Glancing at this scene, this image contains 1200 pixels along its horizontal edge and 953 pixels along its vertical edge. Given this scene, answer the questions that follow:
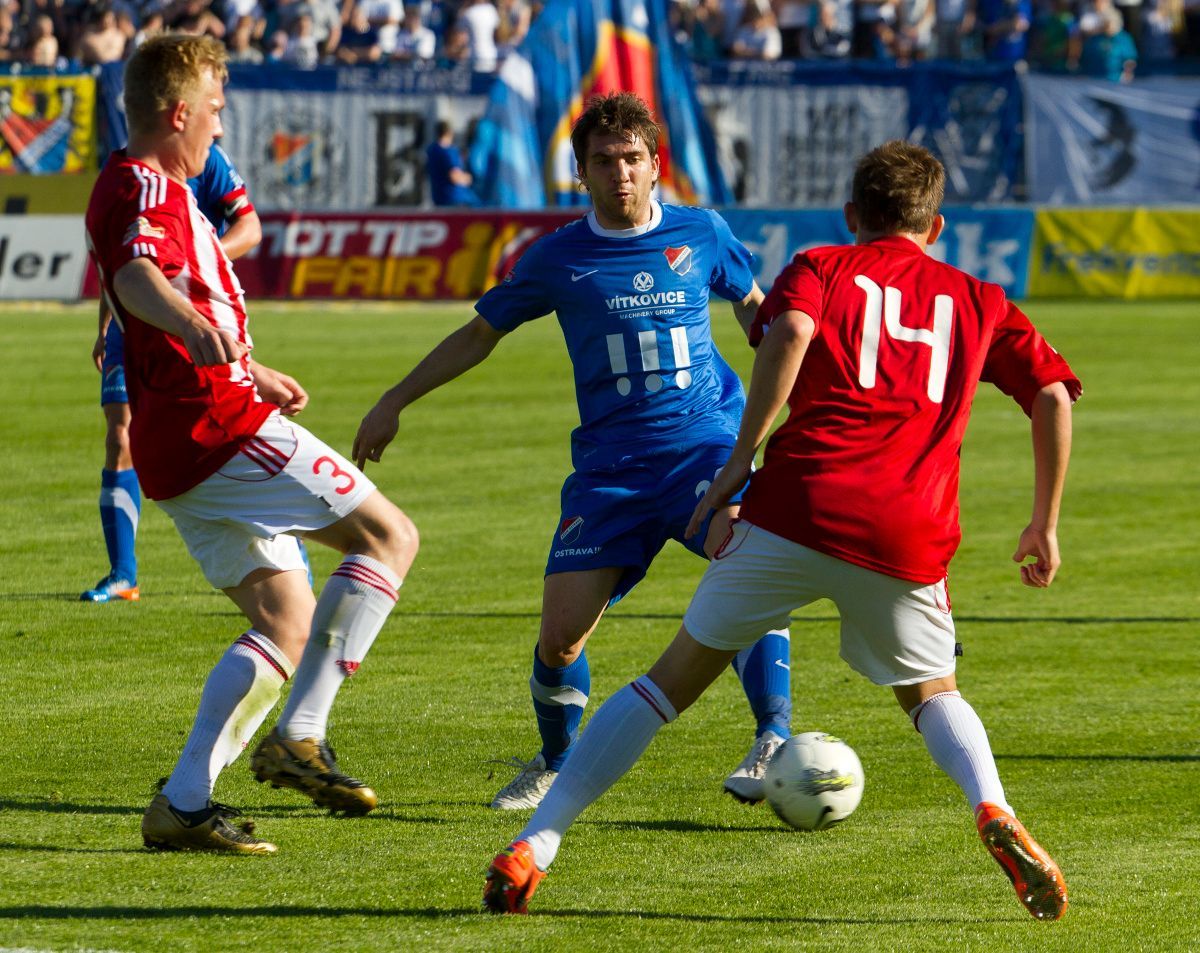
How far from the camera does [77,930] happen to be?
4434mm

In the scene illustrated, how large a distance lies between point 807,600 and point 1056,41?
84.9ft

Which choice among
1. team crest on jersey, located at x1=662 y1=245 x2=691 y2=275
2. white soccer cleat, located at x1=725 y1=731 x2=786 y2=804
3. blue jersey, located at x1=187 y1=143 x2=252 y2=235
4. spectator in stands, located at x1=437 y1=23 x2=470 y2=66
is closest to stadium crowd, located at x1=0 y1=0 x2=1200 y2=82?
spectator in stands, located at x1=437 y1=23 x2=470 y2=66

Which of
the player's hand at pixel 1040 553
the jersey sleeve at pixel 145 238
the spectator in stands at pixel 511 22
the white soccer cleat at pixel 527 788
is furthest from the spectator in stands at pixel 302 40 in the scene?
the player's hand at pixel 1040 553

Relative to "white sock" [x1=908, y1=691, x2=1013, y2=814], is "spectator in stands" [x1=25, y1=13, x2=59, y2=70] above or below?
below

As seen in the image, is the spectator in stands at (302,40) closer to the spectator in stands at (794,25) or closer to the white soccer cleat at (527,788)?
the spectator in stands at (794,25)

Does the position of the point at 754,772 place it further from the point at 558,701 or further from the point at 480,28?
the point at 480,28

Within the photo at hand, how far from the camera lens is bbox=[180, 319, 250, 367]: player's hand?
4.74 meters

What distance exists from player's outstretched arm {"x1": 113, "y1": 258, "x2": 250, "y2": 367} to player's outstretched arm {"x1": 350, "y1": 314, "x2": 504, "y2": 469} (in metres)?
0.53

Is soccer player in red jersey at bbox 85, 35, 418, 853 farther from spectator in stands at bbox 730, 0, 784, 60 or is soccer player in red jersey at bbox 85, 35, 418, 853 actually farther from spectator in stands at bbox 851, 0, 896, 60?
spectator in stands at bbox 851, 0, 896, 60

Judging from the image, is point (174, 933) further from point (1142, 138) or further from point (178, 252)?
point (1142, 138)

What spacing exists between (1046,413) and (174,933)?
2410 mm

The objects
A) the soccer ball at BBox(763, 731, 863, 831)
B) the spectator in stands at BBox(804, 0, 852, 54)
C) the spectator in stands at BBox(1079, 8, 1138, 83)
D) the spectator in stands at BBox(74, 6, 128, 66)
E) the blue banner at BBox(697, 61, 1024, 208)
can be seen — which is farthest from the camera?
the spectator in stands at BBox(804, 0, 852, 54)

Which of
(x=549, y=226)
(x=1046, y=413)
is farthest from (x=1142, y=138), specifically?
(x=1046, y=413)

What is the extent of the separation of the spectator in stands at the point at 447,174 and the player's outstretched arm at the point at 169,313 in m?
21.4
